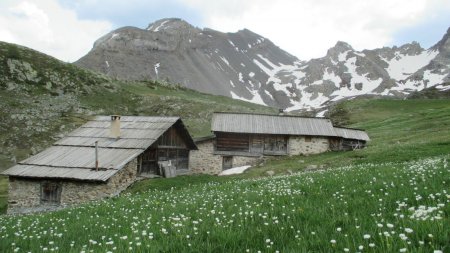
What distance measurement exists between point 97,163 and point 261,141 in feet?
82.3

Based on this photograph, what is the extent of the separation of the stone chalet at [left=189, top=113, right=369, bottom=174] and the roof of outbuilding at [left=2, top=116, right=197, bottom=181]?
7901 mm

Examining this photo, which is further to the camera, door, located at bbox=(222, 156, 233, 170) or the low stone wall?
door, located at bbox=(222, 156, 233, 170)

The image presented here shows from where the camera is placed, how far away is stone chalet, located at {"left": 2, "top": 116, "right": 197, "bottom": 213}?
107 ft

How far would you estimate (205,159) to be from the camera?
5178cm

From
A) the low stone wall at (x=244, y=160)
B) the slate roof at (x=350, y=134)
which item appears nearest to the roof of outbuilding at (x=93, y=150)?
the low stone wall at (x=244, y=160)

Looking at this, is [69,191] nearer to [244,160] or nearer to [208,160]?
[208,160]

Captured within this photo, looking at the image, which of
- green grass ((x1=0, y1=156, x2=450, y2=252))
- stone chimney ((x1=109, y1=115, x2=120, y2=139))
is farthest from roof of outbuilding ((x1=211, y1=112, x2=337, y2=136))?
green grass ((x1=0, y1=156, x2=450, y2=252))

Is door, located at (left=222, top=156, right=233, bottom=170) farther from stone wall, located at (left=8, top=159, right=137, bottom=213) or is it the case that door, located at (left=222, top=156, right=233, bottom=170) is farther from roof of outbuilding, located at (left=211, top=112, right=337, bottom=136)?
stone wall, located at (left=8, top=159, right=137, bottom=213)

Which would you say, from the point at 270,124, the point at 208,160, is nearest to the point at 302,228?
the point at 208,160

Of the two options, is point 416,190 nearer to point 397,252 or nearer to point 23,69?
point 397,252

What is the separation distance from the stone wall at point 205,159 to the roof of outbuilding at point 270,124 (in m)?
2.42

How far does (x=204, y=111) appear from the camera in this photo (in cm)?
9531

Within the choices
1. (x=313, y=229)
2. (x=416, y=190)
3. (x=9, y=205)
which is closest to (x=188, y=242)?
(x=313, y=229)

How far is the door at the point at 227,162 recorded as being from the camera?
173ft
